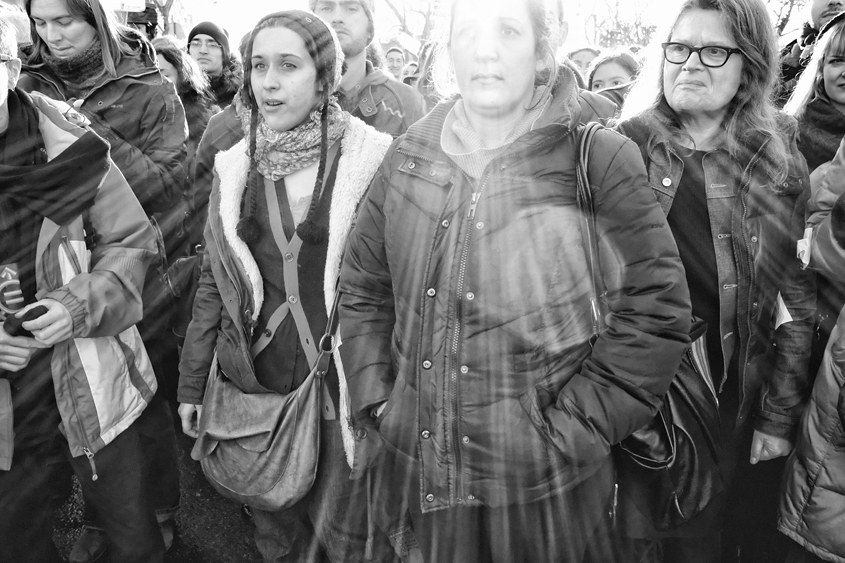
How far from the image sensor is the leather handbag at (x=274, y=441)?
7.25ft

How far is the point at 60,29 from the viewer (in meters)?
3.25

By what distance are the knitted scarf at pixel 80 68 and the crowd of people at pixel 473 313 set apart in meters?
0.96

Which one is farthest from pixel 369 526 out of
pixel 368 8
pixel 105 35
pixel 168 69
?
pixel 168 69

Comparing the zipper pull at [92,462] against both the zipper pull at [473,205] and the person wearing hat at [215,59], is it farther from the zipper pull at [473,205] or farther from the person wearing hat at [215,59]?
the person wearing hat at [215,59]

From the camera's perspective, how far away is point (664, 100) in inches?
91.7

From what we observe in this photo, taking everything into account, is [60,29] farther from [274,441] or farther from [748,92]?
[748,92]

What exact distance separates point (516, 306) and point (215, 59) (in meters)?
5.04

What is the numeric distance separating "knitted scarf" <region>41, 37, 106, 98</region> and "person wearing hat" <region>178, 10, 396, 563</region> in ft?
4.69

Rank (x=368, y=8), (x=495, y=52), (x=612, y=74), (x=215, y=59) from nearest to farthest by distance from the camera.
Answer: (x=495, y=52)
(x=368, y=8)
(x=612, y=74)
(x=215, y=59)

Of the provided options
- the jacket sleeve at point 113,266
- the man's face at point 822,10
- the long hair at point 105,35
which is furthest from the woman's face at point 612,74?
the jacket sleeve at point 113,266

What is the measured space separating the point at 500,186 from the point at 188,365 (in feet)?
4.66

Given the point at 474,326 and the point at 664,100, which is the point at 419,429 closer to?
the point at 474,326

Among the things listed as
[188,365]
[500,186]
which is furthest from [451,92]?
[188,365]

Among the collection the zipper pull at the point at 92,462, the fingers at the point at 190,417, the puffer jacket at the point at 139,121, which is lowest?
the zipper pull at the point at 92,462
